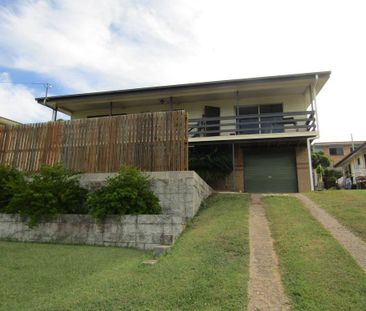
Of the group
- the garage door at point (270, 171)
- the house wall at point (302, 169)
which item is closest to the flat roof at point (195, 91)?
the house wall at point (302, 169)

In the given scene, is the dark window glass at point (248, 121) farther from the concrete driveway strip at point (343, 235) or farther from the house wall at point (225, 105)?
the concrete driveway strip at point (343, 235)

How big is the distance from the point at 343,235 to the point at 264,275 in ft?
9.70

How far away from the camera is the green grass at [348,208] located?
6809mm

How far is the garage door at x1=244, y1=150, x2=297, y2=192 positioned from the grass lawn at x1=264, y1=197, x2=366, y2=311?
299 inches

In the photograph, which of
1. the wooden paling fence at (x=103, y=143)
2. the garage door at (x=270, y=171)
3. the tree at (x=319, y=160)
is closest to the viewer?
the wooden paling fence at (x=103, y=143)

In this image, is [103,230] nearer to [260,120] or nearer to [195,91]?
[195,91]

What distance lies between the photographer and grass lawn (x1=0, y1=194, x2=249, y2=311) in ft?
→ 11.7

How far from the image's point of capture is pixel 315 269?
4.45 metres

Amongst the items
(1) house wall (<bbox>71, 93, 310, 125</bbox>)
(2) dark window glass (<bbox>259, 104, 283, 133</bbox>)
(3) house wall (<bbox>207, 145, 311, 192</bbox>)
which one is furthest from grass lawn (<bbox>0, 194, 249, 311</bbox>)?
(1) house wall (<bbox>71, 93, 310, 125</bbox>)

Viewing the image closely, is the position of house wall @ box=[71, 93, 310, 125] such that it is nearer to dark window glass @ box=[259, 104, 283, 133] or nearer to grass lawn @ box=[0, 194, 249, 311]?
dark window glass @ box=[259, 104, 283, 133]

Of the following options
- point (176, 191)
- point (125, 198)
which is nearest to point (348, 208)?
point (176, 191)

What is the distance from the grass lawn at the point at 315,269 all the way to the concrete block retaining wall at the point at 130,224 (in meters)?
2.44

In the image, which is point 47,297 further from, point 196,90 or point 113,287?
point 196,90

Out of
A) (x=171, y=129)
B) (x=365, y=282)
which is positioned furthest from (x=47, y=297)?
(x=171, y=129)
